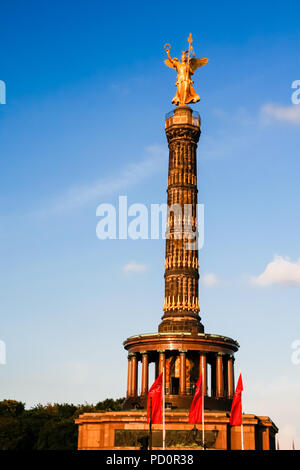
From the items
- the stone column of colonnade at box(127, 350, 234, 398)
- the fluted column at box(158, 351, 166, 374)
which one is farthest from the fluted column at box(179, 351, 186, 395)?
the fluted column at box(158, 351, 166, 374)

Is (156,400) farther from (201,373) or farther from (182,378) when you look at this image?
(182,378)

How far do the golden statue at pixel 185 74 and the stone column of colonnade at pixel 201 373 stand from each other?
78.8ft

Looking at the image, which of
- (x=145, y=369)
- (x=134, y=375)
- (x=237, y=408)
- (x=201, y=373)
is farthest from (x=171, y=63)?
(x=237, y=408)

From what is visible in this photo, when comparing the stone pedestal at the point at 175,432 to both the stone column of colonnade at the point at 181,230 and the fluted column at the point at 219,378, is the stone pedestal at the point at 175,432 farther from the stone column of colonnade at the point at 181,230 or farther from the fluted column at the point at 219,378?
the stone column of colonnade at the point at 181,230

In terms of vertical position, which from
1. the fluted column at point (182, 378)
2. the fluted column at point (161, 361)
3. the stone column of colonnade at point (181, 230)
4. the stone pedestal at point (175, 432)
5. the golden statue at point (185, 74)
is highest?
the golden statue at point (185, 74)

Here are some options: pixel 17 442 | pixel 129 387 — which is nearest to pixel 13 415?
pixel 17 442

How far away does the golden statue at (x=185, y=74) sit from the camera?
63.6 meters

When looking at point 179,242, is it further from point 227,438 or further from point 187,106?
point 227,438

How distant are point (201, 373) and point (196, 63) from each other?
29482 millimetres

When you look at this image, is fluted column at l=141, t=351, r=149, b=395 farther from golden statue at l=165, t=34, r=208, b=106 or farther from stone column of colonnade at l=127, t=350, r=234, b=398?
golden statue at l=165, t=34, r=208, b=106

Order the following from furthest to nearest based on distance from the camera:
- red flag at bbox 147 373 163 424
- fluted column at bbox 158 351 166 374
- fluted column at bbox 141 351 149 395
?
fluted column at bbox 141 351 149 395 < fluted column at bbox 158 351 166 374 < red flag at bbox 147 373 163 424

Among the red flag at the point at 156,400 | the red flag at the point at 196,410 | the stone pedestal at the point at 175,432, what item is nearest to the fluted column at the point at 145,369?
the stone pedestal at the point at 175,432

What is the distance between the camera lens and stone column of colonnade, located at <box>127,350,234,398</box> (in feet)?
175
